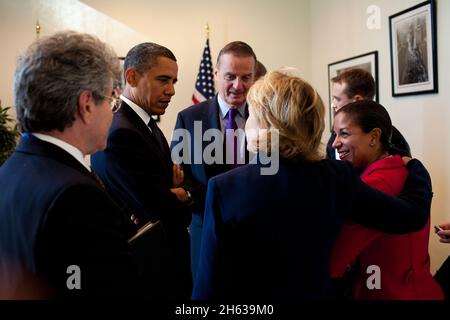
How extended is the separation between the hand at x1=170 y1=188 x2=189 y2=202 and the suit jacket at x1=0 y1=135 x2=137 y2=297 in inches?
36.9

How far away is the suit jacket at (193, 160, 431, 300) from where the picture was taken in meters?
1.17

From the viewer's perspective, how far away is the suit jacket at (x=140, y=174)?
1.74 m

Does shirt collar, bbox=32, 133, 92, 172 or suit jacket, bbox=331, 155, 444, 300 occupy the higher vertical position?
shirt collar, bbox=32, 133, 92, 172

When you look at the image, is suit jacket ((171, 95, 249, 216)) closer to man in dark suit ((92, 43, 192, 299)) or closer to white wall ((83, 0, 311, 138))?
man in dark suit ((92, 43, 192, 299))

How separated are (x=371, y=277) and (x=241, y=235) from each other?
49cm

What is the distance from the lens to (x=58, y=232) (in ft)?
2.97

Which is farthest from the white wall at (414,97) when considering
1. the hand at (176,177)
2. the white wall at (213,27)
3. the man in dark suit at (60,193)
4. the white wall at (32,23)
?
the man in dark suit at (60,193)

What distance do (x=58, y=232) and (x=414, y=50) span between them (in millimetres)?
3001

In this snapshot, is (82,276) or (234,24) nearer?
(82,276)

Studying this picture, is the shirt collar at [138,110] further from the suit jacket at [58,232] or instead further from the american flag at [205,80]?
the american flag at [205,80]

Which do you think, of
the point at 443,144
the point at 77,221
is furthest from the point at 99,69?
the point at 443,144

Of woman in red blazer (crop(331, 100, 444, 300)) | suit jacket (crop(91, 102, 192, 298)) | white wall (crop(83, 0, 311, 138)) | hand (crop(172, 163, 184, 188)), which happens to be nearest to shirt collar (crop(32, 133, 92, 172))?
suit jacket (crop(91, 102, 192, 298))
